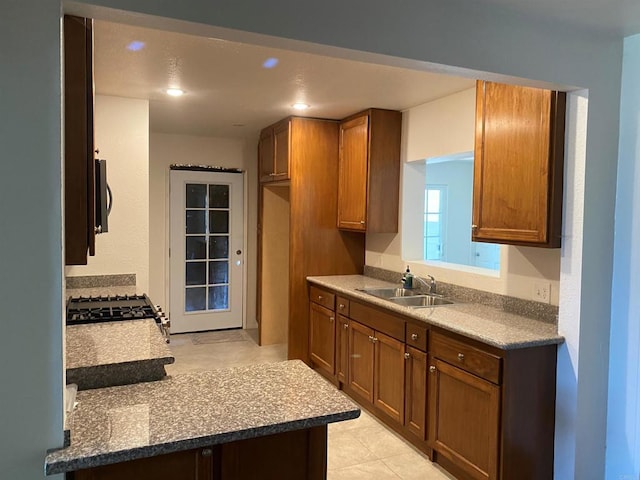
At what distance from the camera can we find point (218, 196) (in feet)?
19.5

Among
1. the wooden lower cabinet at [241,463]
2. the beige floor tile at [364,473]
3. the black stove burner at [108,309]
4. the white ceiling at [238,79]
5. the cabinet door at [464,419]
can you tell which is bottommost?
the beige floor tile at [364,473]

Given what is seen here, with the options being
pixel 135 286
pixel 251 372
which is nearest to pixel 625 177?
pixel 251 372

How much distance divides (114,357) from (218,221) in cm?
411

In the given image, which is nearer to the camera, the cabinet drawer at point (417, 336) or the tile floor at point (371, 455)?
the tile floor at point (371, 455)

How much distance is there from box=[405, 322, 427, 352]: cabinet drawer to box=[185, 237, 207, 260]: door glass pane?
346 cm

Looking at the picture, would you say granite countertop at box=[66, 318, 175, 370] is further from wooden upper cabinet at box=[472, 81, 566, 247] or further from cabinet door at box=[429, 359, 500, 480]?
wooden upper cabinet at box=[472, 81, 566, 247]

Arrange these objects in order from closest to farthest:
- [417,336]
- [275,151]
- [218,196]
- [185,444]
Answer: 1. [185,444]
2. [417,336]
3. [275,151]
4. [218,196]

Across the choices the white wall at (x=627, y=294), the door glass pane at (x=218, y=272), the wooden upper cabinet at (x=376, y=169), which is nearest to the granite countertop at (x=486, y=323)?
the white wall at (x=627, y=294)

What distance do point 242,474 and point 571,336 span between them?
174 cm

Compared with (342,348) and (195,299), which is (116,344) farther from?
(195,299)

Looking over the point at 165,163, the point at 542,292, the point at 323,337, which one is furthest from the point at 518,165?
the point at 165,163

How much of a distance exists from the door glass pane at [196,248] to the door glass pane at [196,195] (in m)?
0.41

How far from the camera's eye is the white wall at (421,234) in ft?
9.58

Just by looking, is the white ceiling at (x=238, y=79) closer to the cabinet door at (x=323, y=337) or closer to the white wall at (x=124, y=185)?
the white wall at (x=124, y=185)
